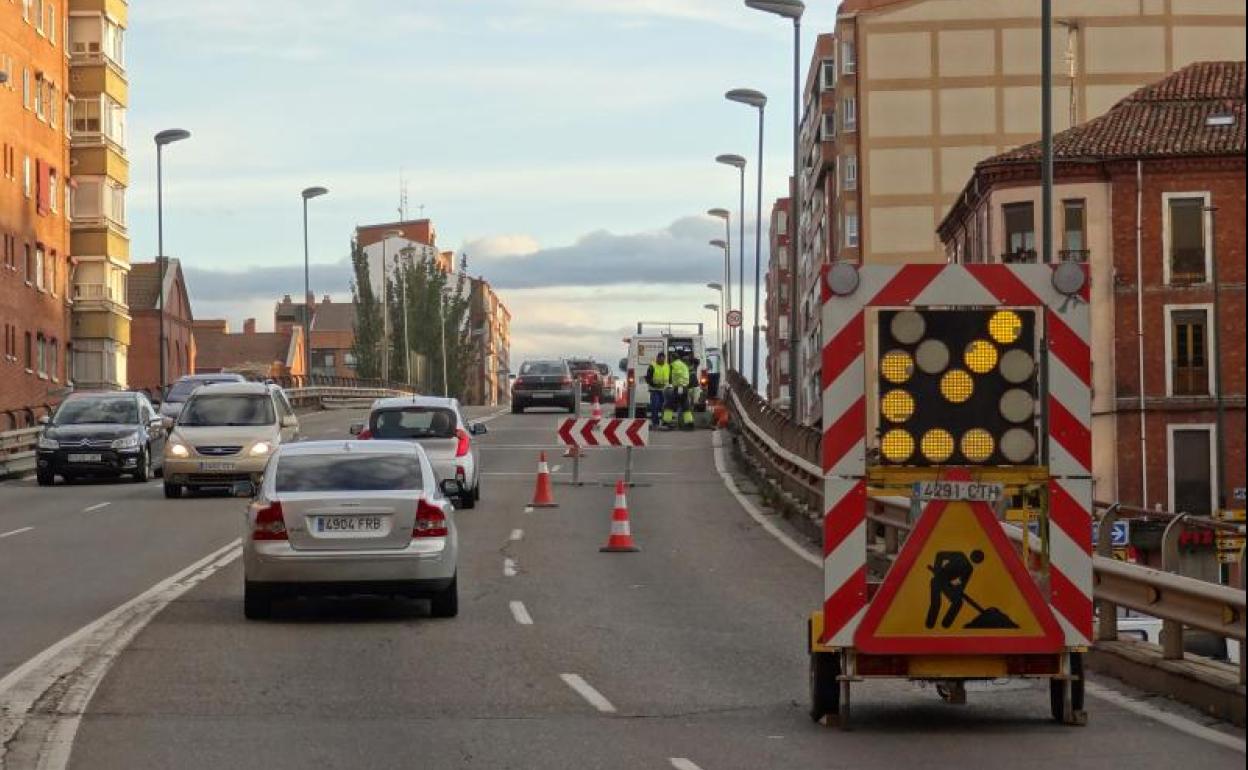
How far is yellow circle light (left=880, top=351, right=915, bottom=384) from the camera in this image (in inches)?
457

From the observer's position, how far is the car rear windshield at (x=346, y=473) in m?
18.1

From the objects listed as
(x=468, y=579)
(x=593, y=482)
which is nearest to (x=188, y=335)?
(x=593, y=482)

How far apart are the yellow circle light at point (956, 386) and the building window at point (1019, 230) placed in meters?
53.9

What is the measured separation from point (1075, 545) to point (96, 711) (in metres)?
5.41

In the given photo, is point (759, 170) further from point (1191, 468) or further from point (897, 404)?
point (897, 404)

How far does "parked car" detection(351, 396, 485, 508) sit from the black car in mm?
8452

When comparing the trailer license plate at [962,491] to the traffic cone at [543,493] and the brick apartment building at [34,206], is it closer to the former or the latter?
the traffic cone at [543,493]

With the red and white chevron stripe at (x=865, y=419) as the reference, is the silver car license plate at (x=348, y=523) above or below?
below

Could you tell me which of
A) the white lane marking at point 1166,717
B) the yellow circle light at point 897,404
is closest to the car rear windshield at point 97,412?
the white lane marking at point 1166,717

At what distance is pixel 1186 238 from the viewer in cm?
6297

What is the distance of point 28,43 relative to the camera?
2938 inches

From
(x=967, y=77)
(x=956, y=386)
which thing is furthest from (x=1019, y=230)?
(x=956, y=386)

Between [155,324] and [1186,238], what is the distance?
66.6m

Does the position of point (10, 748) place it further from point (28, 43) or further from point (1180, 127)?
point (28, 43)
